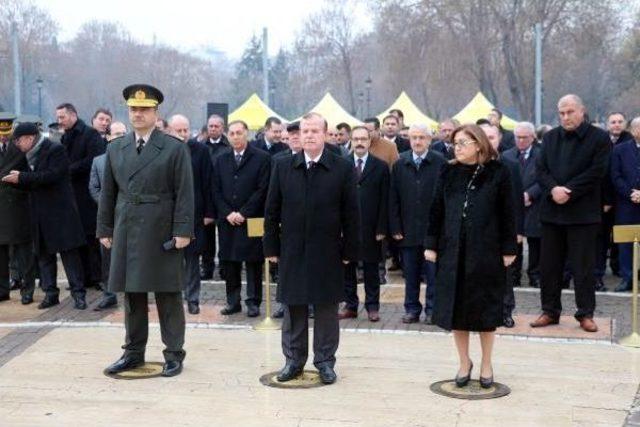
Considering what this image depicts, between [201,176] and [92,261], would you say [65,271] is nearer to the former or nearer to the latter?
[92,261]

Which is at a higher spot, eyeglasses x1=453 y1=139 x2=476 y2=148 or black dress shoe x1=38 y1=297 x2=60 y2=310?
eyeglasses x1=453 y1=139 x2=476 y2=148

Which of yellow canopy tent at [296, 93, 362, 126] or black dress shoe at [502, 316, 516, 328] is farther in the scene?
yellow canopy tent at [296, 93, 362, 126]

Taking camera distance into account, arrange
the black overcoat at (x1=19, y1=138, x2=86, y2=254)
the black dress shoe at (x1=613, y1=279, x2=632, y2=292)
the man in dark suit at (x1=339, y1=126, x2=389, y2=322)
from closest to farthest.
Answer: the man in dark suit at (x1=339, y1=126, x2=389, y2=322) → the black overcoat at (x1=19, y1=138, x2=86, y2=254) → the black dress shoe at (x1=613, y1=279, x2=632, y2=292)

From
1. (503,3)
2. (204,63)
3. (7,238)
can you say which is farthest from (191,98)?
(7,238)

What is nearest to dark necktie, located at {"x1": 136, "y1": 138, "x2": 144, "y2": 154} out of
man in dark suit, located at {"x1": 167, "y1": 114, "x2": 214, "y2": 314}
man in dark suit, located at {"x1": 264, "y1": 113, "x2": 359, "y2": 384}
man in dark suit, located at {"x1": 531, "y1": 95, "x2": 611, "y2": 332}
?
man in dark suit, located at {"x1": 264, "y1": 113, "x2": 359, "y2": 384}

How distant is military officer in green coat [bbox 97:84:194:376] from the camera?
6.86 m

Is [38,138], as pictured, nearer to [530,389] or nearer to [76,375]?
[76,375]

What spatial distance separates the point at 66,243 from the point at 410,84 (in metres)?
36.6

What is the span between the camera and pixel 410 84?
45188mm

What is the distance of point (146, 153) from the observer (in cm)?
686

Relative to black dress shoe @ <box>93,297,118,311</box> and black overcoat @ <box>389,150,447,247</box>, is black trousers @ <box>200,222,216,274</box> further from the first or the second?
black overcoat @ <box>389,150,447,247</box>

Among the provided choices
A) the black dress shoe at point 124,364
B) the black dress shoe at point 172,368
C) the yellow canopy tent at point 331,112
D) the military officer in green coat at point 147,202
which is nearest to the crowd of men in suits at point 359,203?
the military officer in green coat at point 147,202

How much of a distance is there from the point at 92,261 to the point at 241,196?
9.03 feet

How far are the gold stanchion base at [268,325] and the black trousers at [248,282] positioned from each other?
55 cm
